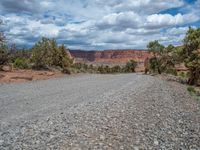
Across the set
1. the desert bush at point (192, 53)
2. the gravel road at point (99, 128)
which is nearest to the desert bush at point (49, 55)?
the desert bush at point (192, 53)

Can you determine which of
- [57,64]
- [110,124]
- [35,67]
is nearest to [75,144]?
[110,124]

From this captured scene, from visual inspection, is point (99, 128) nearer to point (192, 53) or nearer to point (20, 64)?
point (192, 53)

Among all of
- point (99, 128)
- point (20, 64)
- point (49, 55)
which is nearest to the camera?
point (99, 128)

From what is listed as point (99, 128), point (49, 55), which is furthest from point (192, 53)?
point (99, 128)

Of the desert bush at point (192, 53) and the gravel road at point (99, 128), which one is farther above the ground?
the desert bush at point (192, 53)

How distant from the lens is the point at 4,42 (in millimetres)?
37156

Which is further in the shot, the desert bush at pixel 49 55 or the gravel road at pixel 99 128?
the desert bush at pixel 49 55

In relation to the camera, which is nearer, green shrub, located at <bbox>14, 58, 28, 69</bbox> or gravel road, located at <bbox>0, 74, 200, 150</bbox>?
gravel road, located at <bbox>0, 74, 200, 150</bbox>

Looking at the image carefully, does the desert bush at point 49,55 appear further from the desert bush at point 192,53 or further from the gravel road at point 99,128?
the gravel road at point 99,128

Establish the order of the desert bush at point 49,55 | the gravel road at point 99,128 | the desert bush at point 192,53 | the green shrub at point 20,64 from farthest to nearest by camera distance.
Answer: the desert bush at point 49,55 < the green shrub at point 20,64 < the desert bush at point 192,53 < the gravel road at point 99,128

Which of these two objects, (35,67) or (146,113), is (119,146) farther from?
(35,67)

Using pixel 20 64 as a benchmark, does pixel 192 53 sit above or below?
above

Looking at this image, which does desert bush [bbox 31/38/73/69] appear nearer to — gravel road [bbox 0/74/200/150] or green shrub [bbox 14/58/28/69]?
green shrub [bbox 14/58/28/69]

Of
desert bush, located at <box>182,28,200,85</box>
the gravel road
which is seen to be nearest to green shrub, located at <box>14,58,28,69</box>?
desert bush, located at <box>182,28,200,85</box>
